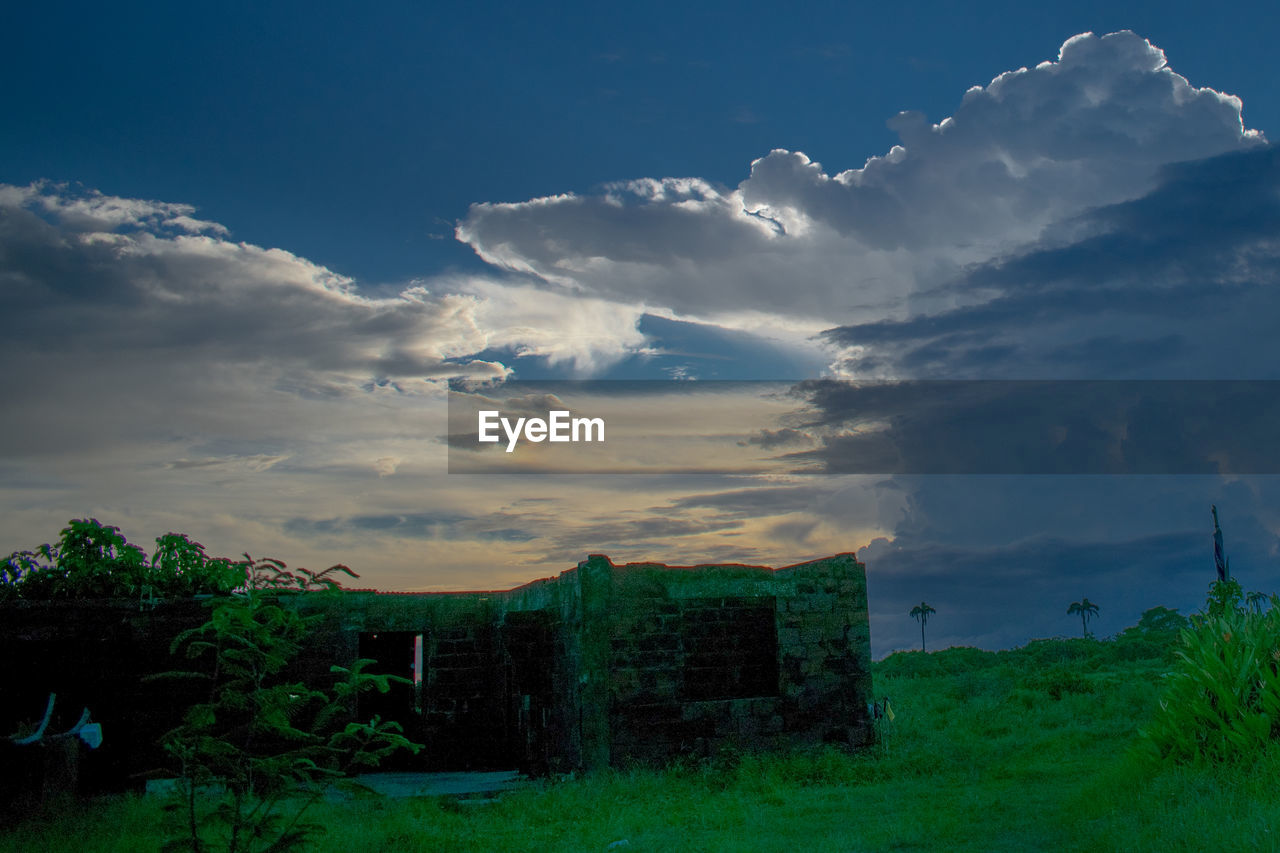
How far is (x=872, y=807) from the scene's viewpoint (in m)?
10.4

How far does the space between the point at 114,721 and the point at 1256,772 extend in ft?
45.8

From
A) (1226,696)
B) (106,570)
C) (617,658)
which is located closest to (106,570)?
(106,570)

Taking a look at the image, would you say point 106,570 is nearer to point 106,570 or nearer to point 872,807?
point 106,570

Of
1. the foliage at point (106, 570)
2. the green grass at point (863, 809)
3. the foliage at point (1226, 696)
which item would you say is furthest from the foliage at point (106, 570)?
the foliage at point (1226, 696)

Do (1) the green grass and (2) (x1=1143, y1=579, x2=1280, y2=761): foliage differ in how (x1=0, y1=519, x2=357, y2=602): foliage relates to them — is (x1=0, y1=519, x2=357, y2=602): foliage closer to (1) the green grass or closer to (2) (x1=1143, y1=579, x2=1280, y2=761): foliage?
(1) the green grass

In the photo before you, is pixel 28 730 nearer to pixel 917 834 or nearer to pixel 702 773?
pixel 702 773

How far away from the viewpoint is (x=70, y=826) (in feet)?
31.7

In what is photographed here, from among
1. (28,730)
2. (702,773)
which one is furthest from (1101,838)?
(28,730)

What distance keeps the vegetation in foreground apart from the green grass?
0.02 meters

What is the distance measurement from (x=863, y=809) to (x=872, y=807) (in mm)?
124

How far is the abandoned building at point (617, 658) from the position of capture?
42.7ft

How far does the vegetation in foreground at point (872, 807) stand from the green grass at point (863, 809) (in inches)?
0.9

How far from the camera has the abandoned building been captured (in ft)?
42.7

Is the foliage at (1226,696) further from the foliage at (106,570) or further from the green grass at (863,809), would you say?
the foliage at (106,570)
